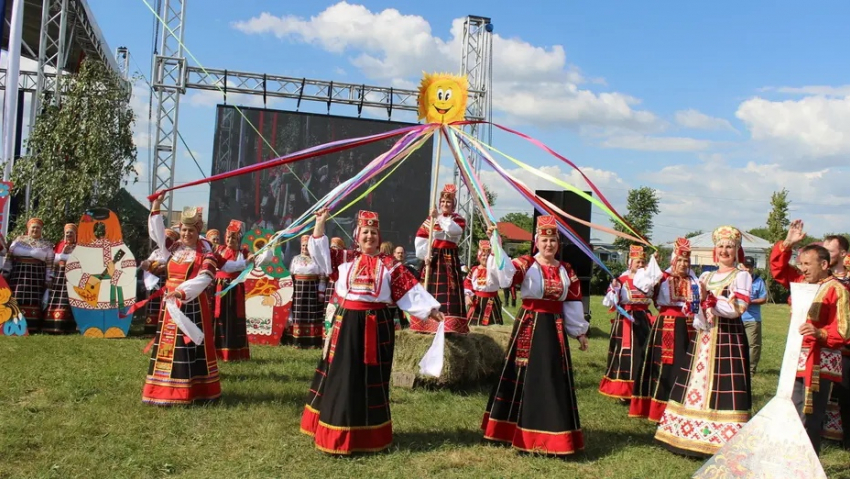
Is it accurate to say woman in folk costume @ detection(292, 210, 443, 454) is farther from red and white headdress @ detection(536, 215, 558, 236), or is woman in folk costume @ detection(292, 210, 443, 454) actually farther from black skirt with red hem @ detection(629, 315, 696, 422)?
black skirt with red hem @ detection(629, 315, 696, 422)

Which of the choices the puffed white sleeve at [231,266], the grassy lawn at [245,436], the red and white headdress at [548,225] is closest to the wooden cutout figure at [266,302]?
the grassy lawn at [245,436]

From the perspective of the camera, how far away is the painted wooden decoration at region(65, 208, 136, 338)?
10023 millimetres

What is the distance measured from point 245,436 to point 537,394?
92.9 inches

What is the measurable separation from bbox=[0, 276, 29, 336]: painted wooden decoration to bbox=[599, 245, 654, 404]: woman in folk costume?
26.7 feet

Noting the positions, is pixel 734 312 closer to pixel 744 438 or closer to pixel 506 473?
pixel 744 438

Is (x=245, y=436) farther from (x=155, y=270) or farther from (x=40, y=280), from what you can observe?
(x=40, y=280)

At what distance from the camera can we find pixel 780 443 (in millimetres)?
4344

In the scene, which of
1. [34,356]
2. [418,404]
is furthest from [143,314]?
[418,404]

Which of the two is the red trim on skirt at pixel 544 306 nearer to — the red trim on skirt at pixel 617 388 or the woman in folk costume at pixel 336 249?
the woman in folk costume at pixel 336 249

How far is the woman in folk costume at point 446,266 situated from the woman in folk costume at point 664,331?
2020mm

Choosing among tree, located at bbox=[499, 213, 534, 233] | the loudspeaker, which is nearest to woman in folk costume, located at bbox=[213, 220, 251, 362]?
the loudspeaker

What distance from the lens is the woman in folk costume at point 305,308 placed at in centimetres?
1059

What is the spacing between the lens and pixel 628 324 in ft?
25.2

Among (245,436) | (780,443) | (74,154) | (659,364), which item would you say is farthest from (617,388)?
(74,154)
